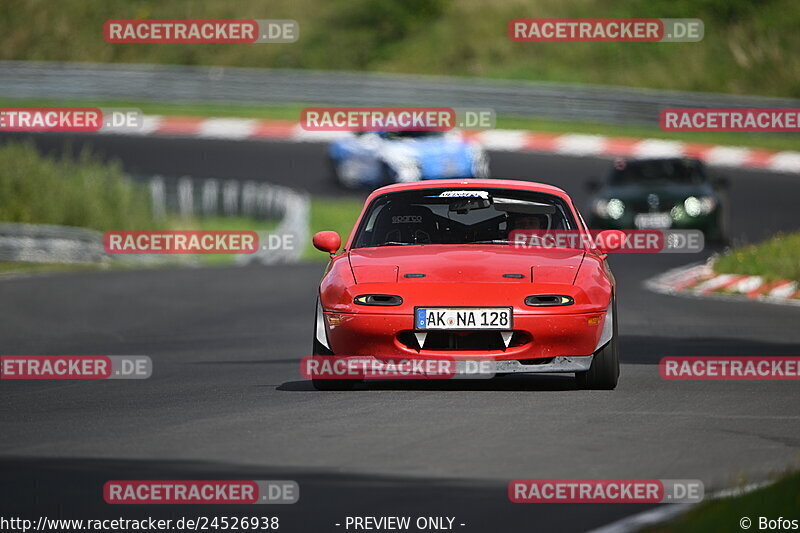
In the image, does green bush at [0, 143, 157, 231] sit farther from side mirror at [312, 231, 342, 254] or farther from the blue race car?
side mirror at [312, 231, 342, 254]

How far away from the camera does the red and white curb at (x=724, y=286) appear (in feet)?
62.2

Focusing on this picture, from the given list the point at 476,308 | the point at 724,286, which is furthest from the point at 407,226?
the point at 724,286

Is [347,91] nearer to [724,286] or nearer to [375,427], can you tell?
[724,286]

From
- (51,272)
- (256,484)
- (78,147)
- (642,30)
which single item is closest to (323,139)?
(78,147)

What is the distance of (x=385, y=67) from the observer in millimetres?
50219

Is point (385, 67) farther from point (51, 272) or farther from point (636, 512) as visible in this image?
point (636, 512)
